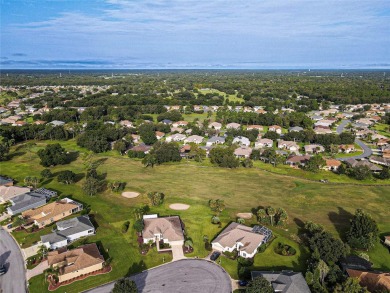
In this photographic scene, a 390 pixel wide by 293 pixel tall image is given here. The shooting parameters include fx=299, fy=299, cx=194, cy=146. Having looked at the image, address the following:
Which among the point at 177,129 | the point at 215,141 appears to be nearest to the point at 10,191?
the point at 215,141

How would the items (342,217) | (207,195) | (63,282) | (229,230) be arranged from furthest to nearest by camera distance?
(207,195)
(342,217)
(229,230)
(63,282)

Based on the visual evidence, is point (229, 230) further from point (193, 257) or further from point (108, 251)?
point (108, 251)

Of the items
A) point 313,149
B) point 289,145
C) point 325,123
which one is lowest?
point 313,149

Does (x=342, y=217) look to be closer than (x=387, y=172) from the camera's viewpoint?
Yes

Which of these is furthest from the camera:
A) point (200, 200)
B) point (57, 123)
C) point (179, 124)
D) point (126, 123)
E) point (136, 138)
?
point (126, 123)

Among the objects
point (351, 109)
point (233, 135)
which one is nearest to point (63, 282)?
point (233, 135)

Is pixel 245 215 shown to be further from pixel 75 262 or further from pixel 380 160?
pixel 380 160

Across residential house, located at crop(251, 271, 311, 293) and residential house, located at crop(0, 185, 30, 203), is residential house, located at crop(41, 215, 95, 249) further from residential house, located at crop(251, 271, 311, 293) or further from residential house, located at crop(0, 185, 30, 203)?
residential house, located at crop(251, 271, 311, 293)
